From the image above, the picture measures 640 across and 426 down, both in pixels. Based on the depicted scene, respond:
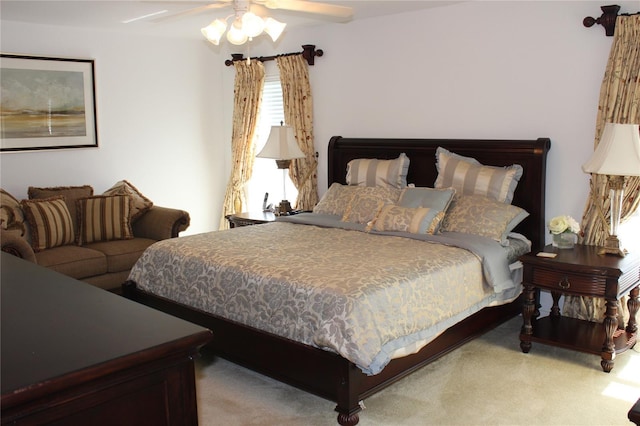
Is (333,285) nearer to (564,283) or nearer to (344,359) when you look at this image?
(344,359)

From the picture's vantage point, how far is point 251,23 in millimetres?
3111

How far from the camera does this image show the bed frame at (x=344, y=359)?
2.98 meters

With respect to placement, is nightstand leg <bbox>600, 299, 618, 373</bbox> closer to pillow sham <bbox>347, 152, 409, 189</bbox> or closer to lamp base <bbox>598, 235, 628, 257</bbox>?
lamp base <bbox>598, 235, 628, 257</bbox>

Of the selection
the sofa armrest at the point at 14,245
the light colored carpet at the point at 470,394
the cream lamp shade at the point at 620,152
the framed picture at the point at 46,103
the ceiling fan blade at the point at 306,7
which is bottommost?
the light colored carpet at the point at 470,394

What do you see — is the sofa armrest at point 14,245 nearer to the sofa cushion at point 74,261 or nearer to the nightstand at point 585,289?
the sofa cushion at point 74,261

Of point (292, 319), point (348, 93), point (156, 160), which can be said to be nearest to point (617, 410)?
point (292, 319)

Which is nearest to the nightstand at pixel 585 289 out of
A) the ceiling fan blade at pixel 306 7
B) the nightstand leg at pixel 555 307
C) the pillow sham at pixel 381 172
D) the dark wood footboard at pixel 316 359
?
the nightstand leg at pixel 555 307

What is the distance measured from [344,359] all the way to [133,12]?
3470 millimetres

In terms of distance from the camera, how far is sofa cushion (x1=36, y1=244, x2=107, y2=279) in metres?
4.66

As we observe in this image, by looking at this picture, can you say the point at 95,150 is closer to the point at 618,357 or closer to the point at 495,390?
the point at 495,390

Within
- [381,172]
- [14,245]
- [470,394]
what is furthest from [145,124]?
[470,394]

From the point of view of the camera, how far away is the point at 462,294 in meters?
3.55

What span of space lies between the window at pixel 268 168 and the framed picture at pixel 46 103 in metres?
1.73

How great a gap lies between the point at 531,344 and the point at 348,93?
2.81 metres
